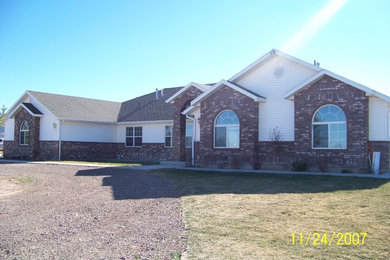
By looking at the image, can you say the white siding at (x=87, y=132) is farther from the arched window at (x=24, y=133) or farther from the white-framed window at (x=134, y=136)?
the arched window at (x=24, y=133)

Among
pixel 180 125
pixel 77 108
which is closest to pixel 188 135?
pixel 180 125

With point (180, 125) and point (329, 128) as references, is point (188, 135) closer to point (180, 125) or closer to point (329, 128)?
point (180, 125)

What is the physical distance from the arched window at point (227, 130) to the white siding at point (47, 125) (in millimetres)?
13681

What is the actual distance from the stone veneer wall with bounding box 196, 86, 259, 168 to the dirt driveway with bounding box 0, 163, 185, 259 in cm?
706

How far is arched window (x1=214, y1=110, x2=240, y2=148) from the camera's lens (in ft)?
60.1

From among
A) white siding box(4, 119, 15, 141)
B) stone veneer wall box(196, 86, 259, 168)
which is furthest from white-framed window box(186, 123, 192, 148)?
white siding box(4, 119, 15, 141)

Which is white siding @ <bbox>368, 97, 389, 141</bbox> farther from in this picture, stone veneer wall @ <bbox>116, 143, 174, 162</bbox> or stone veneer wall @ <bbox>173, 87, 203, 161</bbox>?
stone veneer wall @ <bbox>116, 143, 174, 162</bbox>

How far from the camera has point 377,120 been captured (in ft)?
49.6

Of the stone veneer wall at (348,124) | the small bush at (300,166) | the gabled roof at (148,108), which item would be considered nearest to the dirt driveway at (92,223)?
the small bush at (300,166)

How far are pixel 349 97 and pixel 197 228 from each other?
37.0 feet

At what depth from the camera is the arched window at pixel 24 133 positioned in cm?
2842

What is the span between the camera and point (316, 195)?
32.2 ft

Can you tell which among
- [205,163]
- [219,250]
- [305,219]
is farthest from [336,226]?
[205,163]
